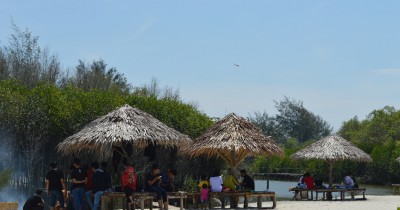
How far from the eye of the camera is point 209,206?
18203 mm

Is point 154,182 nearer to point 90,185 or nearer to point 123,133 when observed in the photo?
point 90,185

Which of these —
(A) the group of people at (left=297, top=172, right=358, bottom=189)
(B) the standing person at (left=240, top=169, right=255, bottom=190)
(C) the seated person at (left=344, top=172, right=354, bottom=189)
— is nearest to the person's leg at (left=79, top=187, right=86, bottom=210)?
(B) the standing person at (left=240, top=169, right=255, bottom=190)

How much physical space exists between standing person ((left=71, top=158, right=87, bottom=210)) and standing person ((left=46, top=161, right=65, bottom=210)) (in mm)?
290

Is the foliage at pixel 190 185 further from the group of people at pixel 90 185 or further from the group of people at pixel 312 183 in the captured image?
the group of people at pixel 90 185

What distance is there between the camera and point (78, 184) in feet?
47.7

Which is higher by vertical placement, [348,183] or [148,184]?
[148,184]

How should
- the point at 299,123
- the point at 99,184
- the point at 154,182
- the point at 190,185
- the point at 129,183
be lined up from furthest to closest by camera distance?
the point at 299,123 < the point at 190,185 < the point at 154,182 < the point at 129,183 < the point at 99,184

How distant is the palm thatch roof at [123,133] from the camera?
1571cm

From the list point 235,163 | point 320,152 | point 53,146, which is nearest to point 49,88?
point 53,146

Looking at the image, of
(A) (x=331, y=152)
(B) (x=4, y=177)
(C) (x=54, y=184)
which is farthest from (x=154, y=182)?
(A) (x=331, y=152)

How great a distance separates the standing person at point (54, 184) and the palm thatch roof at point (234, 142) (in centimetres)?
482

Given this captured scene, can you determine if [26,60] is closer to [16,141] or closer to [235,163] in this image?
[16,141]

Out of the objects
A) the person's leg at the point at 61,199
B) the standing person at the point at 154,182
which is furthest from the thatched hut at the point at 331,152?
the person's leg at the point at 61,199

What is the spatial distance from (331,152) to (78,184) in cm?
1225
